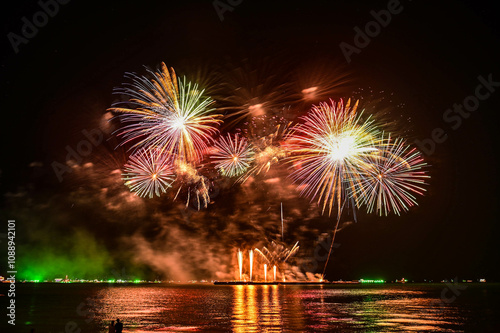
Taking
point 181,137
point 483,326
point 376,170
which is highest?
point 181,137

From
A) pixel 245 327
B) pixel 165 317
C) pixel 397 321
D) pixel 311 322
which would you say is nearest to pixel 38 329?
pixel 165 317

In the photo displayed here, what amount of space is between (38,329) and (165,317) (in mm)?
9459

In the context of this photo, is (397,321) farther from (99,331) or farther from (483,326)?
(99,331)

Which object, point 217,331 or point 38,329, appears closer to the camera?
point 217,331

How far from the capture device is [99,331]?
86.0 feet

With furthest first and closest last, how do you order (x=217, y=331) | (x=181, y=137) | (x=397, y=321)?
(x=181, y=137) → (x=397, y=321) → (x=217, y=331)

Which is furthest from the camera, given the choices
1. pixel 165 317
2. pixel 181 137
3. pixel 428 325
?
pixel 181 137

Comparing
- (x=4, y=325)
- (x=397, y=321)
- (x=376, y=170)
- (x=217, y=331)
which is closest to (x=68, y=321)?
(x=4, y=325)

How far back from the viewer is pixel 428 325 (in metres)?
29.4

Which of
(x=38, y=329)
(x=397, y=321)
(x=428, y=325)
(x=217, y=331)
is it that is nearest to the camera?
(x=217, y=331)

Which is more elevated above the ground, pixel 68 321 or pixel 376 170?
pixel 376 170

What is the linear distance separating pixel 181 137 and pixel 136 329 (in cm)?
1639

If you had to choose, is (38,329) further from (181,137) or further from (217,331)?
(181,137)

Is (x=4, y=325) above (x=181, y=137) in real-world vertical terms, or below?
below
